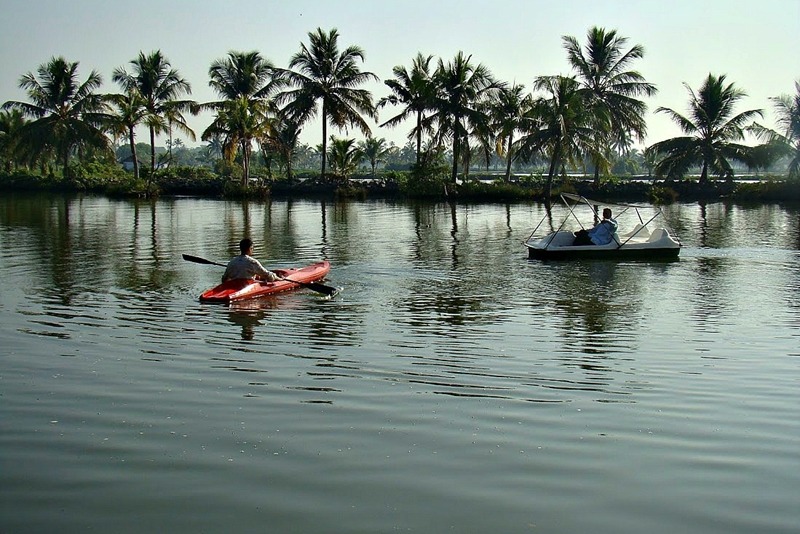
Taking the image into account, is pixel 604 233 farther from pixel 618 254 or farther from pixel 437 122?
pixel 437 122

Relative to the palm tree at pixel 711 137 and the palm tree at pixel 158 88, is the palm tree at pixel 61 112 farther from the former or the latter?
the palm tree at pixel 711 137

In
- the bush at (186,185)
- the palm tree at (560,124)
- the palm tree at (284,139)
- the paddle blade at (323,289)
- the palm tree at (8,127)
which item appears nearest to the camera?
the paddle blade at (323,289)

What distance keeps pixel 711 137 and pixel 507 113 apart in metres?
12.9

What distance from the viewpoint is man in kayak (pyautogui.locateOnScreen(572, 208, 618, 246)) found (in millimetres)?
21969

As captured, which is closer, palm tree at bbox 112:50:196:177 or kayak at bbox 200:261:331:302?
kayak at bbox 200:261:331:302

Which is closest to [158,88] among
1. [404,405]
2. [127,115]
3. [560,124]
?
[127,115]

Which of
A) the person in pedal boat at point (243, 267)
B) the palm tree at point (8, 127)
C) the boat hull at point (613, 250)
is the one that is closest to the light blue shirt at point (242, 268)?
the person in pedal boat at point (243, 267)

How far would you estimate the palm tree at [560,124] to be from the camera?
47.2m

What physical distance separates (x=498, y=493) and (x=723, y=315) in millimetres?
9126

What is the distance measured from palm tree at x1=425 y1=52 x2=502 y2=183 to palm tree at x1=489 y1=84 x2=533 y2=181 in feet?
4.00

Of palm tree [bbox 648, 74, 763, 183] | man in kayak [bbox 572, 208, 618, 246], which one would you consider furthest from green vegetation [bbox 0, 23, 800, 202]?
man in kayak [bbox 572, 208, 618, 246]

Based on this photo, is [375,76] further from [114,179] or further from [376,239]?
[376,239]

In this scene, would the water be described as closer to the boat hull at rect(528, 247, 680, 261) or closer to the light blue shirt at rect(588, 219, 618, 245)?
the boat hull at rect(528, 247, 680, 261)

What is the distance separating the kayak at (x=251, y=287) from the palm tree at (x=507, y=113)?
3407cm
